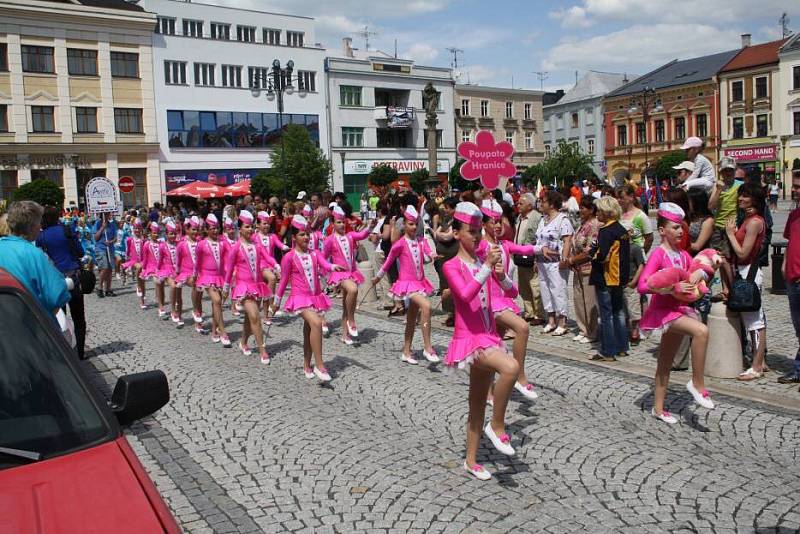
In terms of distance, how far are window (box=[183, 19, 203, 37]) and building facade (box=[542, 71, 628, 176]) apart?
Answer: 1557 inches

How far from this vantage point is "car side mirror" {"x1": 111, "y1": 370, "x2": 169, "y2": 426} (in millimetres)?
3385

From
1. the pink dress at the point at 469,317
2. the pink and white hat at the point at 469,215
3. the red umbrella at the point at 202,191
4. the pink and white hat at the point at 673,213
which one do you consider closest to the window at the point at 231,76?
the red umbrella at the point at 202,191

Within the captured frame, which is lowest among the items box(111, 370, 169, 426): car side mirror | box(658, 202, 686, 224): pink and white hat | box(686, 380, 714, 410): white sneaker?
box(686, 380, 714, 410): white sneaker

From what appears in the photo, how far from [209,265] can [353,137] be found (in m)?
51.4

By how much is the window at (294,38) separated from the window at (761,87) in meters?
38.8

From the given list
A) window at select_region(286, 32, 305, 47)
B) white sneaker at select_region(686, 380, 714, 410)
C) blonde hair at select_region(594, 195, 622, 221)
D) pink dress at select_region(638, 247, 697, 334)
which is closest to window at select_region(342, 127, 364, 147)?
window at select_region(286, 32, 305, 47)

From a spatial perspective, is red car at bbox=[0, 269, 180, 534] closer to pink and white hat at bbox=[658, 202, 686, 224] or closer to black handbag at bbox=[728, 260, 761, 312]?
pink and white hat at bbox=[658, 202, 686, 224]

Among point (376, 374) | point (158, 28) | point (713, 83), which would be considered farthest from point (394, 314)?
point (713, 83)

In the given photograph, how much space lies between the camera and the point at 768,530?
4551 millimetres

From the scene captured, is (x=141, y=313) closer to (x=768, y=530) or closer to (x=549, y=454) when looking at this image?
(x=549, y=454)

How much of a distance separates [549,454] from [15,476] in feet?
14.1

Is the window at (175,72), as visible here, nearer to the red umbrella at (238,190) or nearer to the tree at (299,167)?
the tree at (299,167)

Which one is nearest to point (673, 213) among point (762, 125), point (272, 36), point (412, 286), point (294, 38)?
point (412, 286)

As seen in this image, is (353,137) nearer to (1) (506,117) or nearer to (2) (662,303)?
(1) (506,117)
